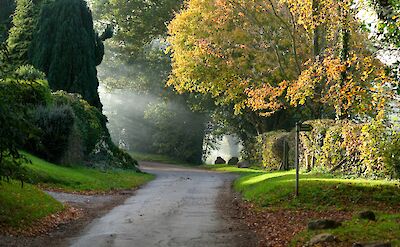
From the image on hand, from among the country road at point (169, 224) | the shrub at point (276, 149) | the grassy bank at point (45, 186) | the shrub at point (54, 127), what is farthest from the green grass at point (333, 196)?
the shrub at point (276, 149)

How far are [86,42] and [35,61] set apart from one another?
376cm

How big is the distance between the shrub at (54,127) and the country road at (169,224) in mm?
7592

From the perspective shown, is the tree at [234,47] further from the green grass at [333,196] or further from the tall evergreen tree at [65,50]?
the green grass at [333,196]

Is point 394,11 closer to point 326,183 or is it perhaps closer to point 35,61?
point 326,183

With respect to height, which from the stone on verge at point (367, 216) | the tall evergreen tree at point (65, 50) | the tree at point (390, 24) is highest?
the tall evergreen tree at point (65, 50)

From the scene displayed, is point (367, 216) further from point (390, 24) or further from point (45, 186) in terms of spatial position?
point (45, 186)

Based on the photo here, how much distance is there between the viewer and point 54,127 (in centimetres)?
2647

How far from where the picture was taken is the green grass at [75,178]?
20.8 m

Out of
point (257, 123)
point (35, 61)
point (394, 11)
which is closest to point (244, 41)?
point (257, 123)

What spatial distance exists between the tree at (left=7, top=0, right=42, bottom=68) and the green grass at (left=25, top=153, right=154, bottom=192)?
1364 cm

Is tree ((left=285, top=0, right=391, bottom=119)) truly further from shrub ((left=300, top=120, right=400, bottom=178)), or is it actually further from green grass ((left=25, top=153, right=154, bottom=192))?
green grass ((left=25, top=153, right=154, bottom=192))

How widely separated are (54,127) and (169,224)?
15.0 metres

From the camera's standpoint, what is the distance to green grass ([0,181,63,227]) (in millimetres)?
12438

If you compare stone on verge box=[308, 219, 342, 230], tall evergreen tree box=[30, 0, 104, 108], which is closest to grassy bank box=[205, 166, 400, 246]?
stone on verge box=[308, 219, 342, 230]
